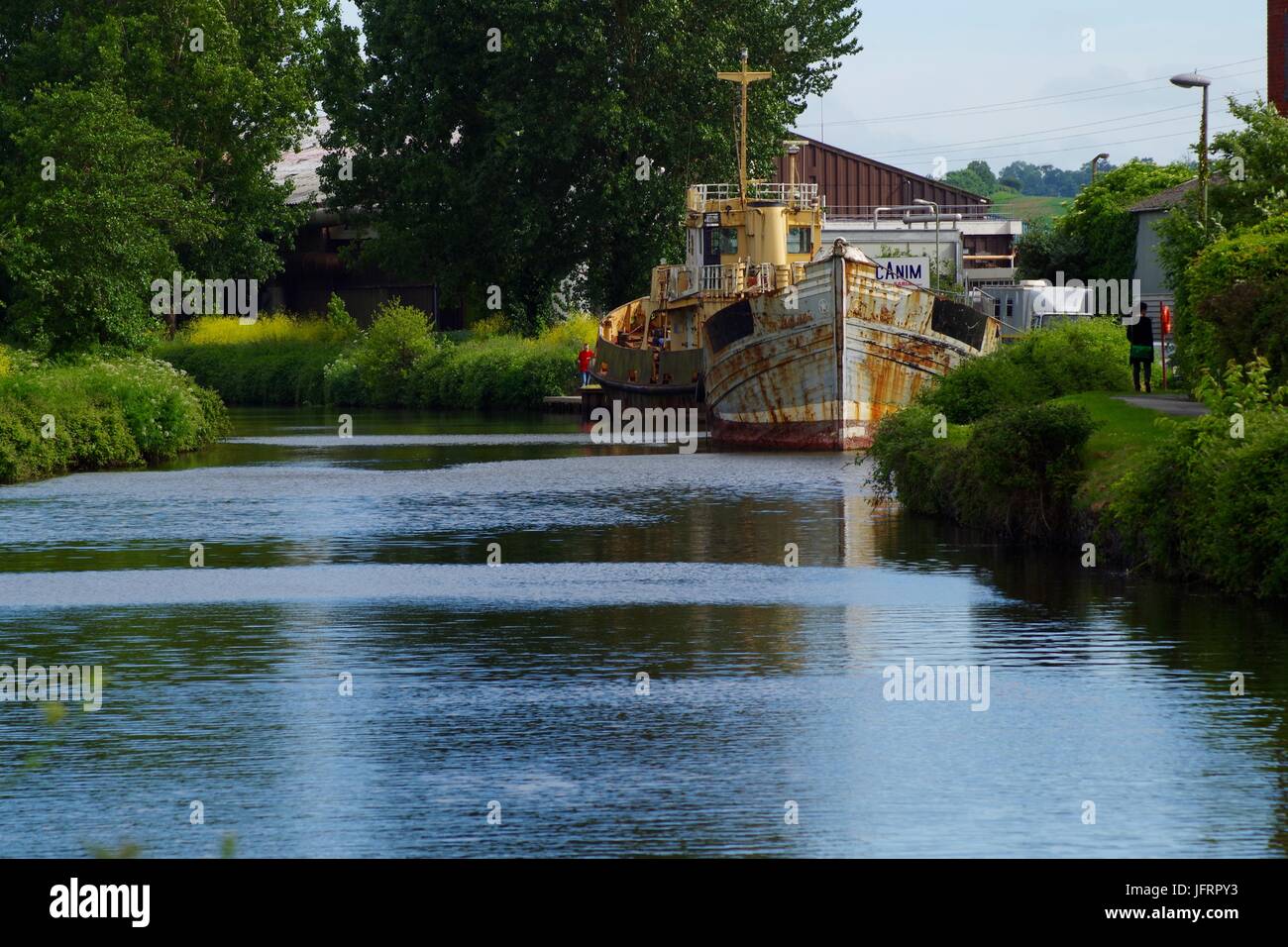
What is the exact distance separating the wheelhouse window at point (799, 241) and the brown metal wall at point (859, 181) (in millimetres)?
34328

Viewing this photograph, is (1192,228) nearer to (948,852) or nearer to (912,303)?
(912,303)

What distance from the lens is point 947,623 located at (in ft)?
64.2

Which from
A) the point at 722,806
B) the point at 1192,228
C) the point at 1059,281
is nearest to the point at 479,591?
the point at 722,806

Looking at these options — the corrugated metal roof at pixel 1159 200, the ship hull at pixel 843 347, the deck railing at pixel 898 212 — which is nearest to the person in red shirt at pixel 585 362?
the corrugated metal roof at pixel 1159 200

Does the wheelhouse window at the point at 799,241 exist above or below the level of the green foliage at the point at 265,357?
above

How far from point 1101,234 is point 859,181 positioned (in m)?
21.9

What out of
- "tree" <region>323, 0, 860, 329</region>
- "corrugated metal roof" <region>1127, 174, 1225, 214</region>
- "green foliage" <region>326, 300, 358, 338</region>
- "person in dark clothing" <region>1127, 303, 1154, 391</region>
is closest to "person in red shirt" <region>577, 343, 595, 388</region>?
"tree" <region>323, 0, 860, 329</region>

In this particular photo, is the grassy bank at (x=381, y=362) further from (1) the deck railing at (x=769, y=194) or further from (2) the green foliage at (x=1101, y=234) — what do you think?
(2) the green foliage at (x=1101, y=234)

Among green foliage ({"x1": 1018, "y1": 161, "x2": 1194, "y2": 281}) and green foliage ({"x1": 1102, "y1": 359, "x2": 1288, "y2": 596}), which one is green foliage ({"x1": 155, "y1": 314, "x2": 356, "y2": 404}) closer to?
green foliage ({"x1": 1018, "y1": 161, "x2": 1194, "y2": 281})

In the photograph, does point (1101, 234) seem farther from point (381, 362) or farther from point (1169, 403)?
point (1169, 403)

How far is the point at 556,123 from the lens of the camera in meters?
69.5

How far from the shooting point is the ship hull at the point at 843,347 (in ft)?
152

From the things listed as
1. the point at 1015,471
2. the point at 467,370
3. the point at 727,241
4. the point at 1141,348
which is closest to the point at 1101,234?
the point at 727,241
